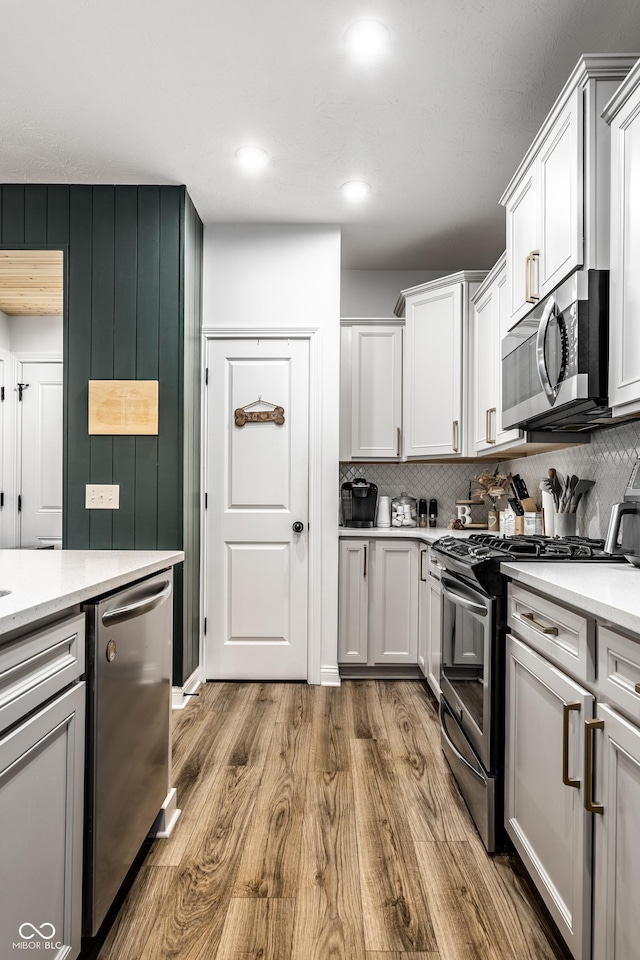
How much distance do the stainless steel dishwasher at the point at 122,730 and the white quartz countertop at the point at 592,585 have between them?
105 centimetres

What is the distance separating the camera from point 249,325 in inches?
136

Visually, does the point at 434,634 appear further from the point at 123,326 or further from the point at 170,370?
the point at 123,326

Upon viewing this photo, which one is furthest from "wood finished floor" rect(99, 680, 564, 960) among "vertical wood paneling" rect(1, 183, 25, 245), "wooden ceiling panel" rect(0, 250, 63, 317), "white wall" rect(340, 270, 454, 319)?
"white wall" rect(340, 270, 454, 319)

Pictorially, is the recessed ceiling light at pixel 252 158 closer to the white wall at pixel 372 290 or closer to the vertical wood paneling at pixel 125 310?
the vertical wood paneling at pixel 125 310

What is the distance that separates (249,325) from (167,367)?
0.64 metres

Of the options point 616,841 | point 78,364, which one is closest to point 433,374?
point 78,364

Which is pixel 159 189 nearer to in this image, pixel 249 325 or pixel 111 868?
pixel 249 325

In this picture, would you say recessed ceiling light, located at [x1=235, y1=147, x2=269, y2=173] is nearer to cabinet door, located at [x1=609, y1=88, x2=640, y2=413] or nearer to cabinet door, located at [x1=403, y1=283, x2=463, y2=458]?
cabinet door, located at [x1=403, y1=283, x2=463, y2=458]

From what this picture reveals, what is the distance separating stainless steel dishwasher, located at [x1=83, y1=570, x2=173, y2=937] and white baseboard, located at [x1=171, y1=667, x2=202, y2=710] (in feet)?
3.88

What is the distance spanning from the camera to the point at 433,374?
370 centimetres

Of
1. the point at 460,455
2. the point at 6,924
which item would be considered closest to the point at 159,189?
the point at 460,455

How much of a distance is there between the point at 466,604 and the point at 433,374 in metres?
1.99
